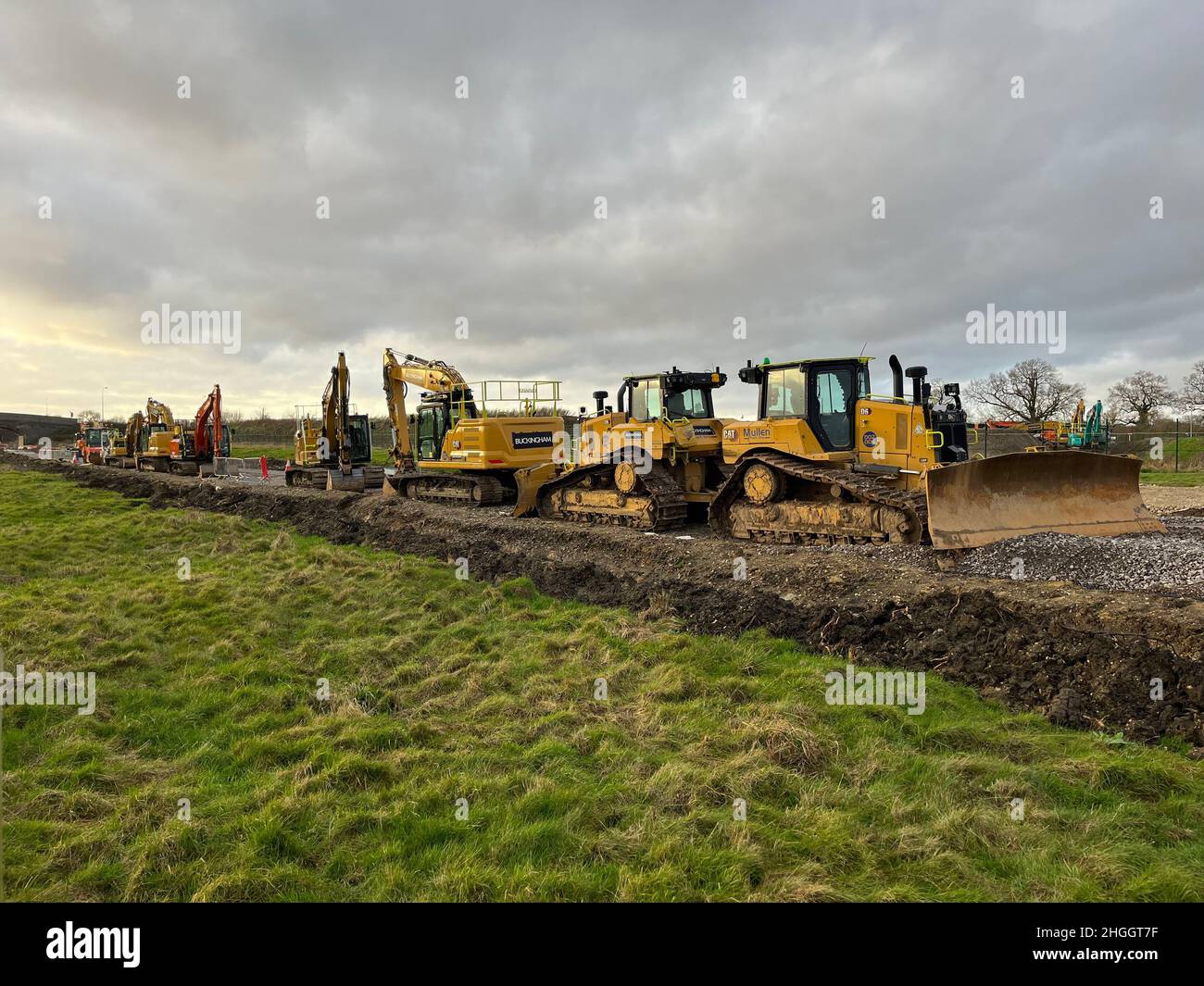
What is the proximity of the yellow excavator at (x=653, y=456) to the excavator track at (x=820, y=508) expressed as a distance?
0.88m

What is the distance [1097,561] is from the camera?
8047 mm

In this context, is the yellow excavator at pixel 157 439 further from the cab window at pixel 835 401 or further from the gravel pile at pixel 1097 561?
the gravel pile at pixel 1097 561

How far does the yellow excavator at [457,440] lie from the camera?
17.9 metres

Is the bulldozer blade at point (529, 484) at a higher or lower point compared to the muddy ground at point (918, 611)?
higher

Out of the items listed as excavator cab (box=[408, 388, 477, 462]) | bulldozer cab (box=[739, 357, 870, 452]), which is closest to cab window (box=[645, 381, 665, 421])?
bulldozer cab (box=[739, 357, 870, 452])

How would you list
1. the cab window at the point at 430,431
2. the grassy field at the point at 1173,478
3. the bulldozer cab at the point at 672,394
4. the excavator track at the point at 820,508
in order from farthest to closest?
the grassy field at the point at 1173,478 < the cab window at the point at 430,431 < the bulldozer cab at the point at 672,394 < the excavator track at the point at 820,508

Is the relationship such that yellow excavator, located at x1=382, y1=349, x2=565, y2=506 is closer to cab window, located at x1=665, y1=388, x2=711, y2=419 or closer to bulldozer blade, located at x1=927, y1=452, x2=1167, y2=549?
cab window, located at x1=665, y1=388, x2=711, y2=419

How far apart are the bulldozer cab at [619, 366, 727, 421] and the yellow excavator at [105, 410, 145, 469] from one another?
109 ft

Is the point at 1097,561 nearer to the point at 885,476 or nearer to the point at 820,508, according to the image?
the point at 885,476

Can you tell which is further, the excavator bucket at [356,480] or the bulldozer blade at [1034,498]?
the excavator bucket at [356,480]

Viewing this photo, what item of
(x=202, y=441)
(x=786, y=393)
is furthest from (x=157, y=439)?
(x=786, y=393)

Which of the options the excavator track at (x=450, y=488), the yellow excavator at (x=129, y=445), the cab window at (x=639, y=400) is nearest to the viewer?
the cab window at (x=639, y=400)

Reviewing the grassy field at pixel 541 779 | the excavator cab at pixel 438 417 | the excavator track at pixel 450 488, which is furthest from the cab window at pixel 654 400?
the grassy field at pixel 541 779

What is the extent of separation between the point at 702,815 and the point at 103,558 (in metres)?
11.6
